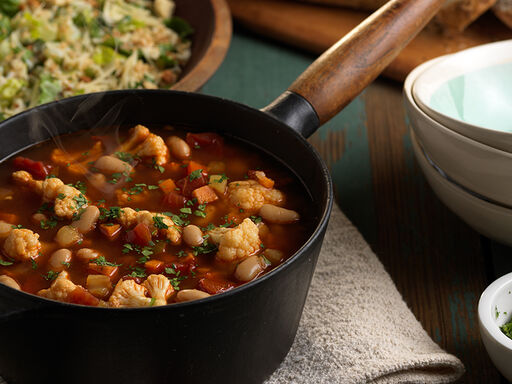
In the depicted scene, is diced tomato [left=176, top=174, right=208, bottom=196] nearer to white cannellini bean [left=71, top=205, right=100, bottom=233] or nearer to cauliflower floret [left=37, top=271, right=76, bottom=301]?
white cannellini bean [left=71, top=205, right=100, bottom=233]

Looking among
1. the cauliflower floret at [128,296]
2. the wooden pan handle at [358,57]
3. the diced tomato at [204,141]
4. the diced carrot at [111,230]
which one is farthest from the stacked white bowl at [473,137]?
the diced carrot at [111,230]

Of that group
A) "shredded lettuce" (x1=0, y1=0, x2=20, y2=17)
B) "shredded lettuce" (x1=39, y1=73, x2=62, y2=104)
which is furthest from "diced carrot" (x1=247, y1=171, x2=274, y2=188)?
"shredded lettuce" (x1=0, y1=0, x2=20, y2=17)

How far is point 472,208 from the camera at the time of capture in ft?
9.70

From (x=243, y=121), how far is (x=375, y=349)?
1.02 meters

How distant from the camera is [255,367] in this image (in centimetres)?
231

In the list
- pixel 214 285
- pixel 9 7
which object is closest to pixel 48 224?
pixel 214 285

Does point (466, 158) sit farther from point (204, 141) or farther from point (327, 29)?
point (327, 29)

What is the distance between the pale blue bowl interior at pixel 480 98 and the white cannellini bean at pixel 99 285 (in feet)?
5.02

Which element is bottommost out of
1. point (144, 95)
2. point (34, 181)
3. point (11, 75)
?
point (11, 75)

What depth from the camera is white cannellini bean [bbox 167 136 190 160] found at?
2.84 metres

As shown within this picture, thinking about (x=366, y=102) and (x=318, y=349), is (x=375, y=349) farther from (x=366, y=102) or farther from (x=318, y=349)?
(x=366, y=102)

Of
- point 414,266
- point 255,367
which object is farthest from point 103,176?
point 414,266

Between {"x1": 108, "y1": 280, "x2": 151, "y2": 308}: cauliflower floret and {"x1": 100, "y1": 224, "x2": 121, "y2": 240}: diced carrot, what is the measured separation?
30 cm

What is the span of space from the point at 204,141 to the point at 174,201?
1.38 feet
